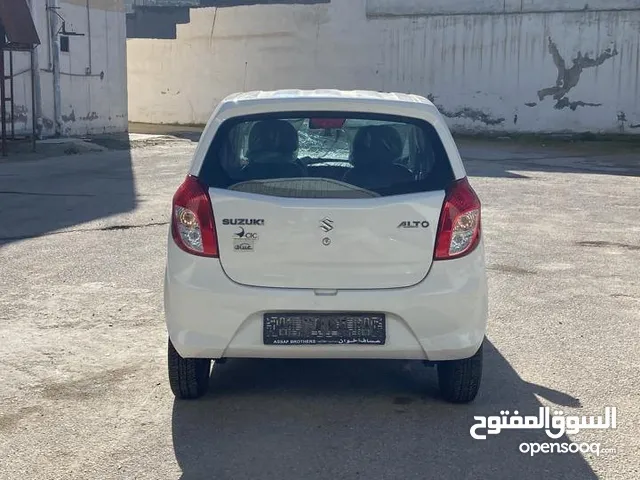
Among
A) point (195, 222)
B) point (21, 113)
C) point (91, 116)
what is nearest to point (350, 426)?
point (195, 222)

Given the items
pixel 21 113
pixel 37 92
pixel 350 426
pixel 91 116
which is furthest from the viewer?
pixel 91 116

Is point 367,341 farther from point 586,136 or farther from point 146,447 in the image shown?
point 586,136

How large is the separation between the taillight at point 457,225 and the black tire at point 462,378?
586mm

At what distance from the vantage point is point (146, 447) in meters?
4.36

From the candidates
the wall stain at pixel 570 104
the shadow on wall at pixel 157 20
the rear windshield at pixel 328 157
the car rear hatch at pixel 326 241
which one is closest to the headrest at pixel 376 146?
the rear windshield at pixel 328 157

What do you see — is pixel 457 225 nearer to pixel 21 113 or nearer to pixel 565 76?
pixel 21 113

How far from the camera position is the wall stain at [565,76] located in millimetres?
27594

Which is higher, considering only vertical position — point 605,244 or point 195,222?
point 195,222

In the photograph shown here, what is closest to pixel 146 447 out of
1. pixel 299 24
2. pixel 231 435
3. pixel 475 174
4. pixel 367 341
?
pixel 231 435

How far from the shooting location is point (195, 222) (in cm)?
462

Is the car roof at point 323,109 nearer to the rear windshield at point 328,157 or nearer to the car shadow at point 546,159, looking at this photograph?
the rear windshield at point 328,157

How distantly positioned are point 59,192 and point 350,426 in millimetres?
9991

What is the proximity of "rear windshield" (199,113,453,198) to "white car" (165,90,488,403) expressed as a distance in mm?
11

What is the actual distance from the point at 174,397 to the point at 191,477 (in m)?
1.07
